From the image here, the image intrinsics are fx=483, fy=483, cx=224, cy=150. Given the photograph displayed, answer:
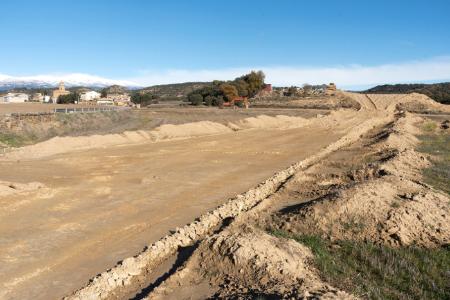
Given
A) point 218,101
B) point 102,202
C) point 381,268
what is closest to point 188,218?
point 102,202

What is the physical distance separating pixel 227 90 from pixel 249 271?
218 feet

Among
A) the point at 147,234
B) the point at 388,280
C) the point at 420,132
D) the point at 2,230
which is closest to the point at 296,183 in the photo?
the point at 147,234

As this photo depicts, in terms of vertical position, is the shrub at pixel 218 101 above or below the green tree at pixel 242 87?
below

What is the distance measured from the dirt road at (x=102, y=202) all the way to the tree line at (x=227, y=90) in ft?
146

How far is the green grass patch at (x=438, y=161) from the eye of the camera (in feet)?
59.5

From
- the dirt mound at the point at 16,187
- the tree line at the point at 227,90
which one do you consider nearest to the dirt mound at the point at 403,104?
the tree line at the point at 227,90

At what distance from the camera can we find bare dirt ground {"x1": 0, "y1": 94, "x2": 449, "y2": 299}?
8.84 meters

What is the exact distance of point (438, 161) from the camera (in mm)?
23359

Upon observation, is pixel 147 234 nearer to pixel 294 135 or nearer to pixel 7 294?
pixel 7 294

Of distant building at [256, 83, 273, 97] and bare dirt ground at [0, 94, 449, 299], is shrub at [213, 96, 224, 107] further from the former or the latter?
bare dirt ground at [0, 94, 449, 299]

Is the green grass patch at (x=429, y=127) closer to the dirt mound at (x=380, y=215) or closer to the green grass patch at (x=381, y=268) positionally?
the dirt mound at (x=380, y=215)

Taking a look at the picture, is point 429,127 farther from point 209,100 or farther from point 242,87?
point 242,87

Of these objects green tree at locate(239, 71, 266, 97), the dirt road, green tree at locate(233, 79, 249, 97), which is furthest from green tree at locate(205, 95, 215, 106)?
the dirt road

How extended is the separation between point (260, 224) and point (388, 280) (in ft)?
13.4
